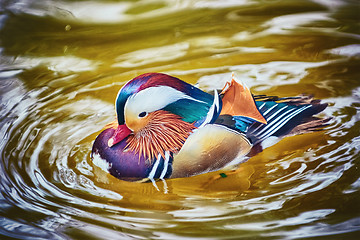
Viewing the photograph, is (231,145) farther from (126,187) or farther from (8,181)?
(8,181)

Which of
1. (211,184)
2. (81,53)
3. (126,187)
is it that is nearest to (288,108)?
(211,184)

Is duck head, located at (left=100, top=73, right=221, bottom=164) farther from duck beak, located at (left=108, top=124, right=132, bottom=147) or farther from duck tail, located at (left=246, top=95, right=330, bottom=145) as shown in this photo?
duck tail, located at (left=246, top=95, right=330, bottom=145)

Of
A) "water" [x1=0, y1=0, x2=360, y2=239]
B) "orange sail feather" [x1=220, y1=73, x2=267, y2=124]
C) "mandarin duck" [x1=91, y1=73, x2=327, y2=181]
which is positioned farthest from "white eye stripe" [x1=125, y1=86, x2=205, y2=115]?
"water" [x1=0, y1=0, x2=360, y2=239]

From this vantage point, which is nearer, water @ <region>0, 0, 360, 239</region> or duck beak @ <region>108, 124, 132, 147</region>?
water @ <region>0, 0, 360, 239</region>

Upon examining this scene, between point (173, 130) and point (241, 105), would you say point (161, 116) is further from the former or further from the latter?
point (241, 105)

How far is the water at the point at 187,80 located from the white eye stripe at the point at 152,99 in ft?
1.00

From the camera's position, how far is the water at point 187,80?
1.97m

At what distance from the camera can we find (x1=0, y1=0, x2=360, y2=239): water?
1.97 metres

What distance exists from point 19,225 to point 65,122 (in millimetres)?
759

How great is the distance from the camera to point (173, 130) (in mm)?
2158

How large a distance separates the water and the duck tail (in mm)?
83

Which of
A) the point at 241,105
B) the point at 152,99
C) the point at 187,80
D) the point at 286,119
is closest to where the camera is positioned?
the point at 152,99

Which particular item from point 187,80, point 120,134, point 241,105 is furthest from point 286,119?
point 187,80

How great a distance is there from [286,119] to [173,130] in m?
0.49
